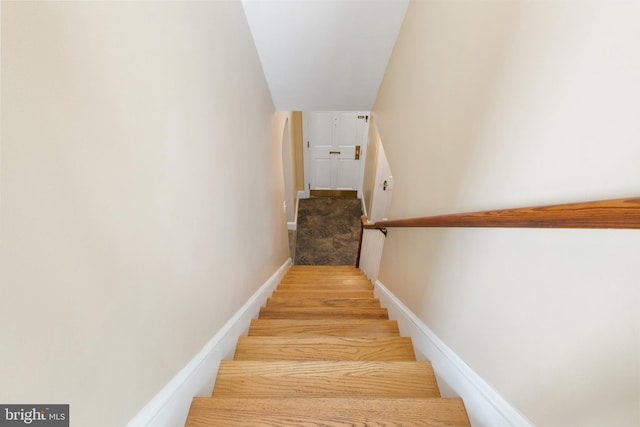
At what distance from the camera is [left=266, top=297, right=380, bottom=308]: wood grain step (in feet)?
7.62

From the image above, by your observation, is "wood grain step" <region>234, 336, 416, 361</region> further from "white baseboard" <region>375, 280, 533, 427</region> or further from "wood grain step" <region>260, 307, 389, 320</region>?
"wood grain step" <region>260, 307, 389, 320</region>

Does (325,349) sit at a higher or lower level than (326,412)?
lower

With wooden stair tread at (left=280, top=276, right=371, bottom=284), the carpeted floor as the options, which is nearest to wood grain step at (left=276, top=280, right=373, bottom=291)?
wooden stair tread at (left=280, top=276, right=371, bottom=284)

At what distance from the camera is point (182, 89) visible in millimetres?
924

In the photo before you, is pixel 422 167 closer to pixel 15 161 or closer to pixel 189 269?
pixel 189 269

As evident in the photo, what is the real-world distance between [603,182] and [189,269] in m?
1.12

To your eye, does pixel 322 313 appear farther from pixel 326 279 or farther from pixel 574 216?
pixel 574 216

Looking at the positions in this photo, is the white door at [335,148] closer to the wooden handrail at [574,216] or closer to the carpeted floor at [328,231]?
the carpeted floor at [328,231]

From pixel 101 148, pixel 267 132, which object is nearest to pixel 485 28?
pixel 101 148

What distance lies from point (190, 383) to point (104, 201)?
733mm

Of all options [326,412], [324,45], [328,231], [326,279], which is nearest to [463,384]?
[326,412]

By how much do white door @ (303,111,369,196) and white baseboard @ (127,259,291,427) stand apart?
15.5 feet

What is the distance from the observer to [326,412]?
965 mm

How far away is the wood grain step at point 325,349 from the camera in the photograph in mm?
1426
